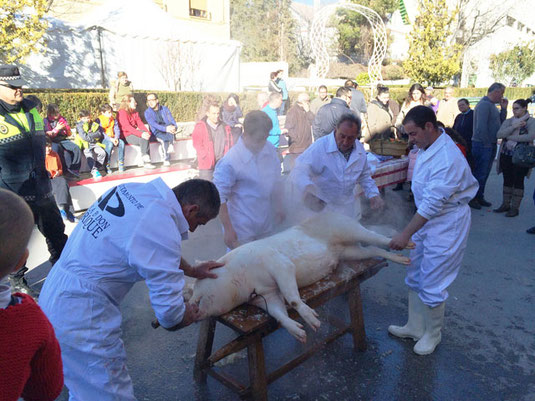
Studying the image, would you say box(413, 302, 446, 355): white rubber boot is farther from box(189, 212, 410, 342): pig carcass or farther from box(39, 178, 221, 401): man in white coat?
box(39, 178, 221, 401): man in white coat

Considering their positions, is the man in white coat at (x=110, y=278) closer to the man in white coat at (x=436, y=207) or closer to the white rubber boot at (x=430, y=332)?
the man in white coat at (x=436, y=207)

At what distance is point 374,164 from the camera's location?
22.1 feet

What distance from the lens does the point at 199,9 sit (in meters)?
25.6

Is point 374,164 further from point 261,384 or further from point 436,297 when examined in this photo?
point 261,384

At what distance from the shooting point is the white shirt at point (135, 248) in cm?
187

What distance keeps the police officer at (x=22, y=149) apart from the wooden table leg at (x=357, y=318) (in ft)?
10.4

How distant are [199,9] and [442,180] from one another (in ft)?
86.4

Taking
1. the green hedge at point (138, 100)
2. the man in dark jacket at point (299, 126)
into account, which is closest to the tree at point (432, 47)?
the green hedge at point (138, 100)

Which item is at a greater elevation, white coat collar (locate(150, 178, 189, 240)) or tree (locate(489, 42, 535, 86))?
tree (locate(489, 42, 535, 86))

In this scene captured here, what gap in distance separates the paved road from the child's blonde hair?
2010mm

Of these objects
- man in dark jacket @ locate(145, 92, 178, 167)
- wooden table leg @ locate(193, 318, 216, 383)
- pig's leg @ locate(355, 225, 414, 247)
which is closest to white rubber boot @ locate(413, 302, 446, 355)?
pig's leg @ locate(355, 225, 414, 247)

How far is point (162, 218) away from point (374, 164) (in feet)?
17.7

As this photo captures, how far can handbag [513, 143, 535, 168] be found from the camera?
21.6ft

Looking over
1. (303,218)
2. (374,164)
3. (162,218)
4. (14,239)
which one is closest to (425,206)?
(303,218)
